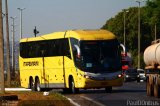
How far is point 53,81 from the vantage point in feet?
124

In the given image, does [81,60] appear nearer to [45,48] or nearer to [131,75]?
[45,48]

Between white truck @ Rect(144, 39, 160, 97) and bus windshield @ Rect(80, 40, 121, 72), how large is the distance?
2266mm

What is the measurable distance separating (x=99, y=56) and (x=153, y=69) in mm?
4614

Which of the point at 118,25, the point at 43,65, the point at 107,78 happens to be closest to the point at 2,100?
the point at 107,78

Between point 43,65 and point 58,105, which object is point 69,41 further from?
point 58,105

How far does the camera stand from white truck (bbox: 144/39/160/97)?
1172 inches

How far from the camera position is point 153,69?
101 feet

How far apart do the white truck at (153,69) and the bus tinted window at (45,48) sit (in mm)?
5052

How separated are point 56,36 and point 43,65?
2427 mm

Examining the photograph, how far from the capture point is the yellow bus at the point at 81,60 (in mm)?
34531

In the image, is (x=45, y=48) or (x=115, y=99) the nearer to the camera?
(x=115, y=99)

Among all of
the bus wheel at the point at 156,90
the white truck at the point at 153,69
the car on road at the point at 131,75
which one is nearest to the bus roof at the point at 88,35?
the white truck at the point at 153,69

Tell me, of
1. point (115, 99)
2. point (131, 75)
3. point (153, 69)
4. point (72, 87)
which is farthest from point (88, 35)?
point (131, 75)

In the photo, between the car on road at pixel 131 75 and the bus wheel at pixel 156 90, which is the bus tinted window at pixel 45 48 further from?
the car on road at pixel 131 75
